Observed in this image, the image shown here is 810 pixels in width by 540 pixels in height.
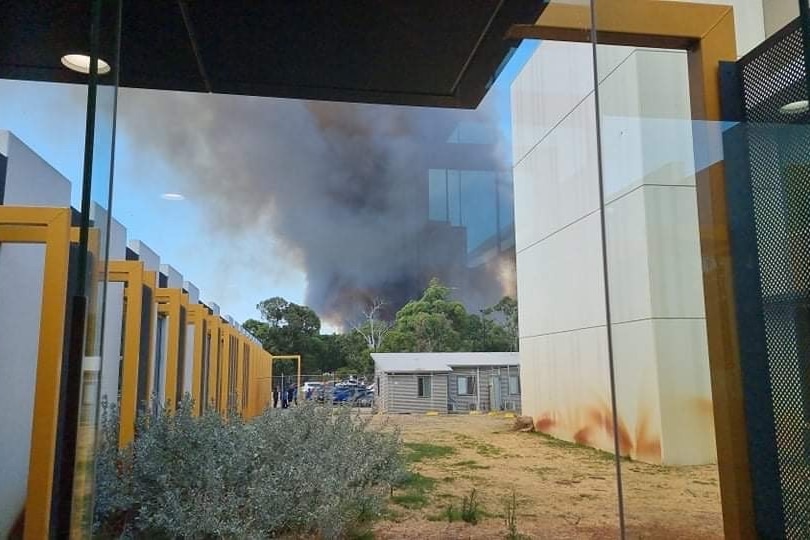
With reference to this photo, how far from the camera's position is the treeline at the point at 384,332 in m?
5.20

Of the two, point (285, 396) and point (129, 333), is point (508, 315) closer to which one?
point (285, 396)

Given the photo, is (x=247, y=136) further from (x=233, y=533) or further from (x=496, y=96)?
(x=233, y=533)

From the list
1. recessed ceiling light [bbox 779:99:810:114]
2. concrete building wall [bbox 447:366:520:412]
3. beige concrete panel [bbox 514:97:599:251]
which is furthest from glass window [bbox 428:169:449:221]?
recessed ceiling light [bbox 779:99:810:114]

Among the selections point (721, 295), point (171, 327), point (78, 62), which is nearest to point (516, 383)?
point (171, 327)

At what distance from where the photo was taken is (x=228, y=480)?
10.1ft

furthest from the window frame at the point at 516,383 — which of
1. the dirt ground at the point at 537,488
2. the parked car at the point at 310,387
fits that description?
the parked car at the point at 310,387

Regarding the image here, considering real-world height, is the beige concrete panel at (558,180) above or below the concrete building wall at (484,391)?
above

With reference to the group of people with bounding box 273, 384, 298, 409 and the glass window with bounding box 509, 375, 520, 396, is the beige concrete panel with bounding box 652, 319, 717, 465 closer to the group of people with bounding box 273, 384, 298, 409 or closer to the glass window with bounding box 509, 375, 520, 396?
the glass window with bounding box 509, 375, 520, 396

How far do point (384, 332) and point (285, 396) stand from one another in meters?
1.19

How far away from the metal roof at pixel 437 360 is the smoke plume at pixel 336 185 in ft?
1.91

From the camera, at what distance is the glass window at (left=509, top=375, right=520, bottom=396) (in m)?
5.47

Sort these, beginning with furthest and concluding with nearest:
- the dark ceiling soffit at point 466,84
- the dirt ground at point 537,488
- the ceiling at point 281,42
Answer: the dirt ground at point 537,488, the dark ceiling soffit at point 466,84, the ceiling at point 281,42

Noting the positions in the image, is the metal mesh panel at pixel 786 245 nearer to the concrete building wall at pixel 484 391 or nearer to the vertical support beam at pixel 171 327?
the concrete building wall at pixel 484 391

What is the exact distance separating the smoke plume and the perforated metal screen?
395cm
